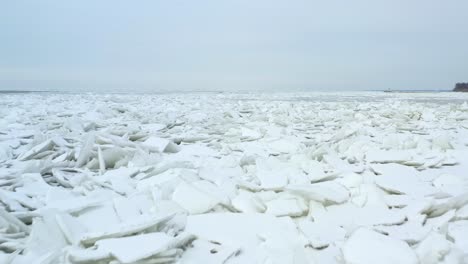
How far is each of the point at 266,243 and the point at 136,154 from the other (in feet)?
5.77

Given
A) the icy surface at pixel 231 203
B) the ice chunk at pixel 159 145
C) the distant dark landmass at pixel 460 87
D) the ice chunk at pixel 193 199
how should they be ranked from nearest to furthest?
1. the icy surface at pixel 231 203
2. the ice chunk at pixel 193 199
3. the ice chunk at pixel 159 145
4. the distant dark landmass at pixel 460 87

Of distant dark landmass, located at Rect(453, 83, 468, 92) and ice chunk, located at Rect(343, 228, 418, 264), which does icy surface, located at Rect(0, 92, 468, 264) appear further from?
distant dark landmass, located at Rect(453, 83, 468, 92)

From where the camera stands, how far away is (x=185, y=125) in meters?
5.43

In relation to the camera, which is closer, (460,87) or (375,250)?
(375,250)

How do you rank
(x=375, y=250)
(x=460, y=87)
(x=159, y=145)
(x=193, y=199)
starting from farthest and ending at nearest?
(x=460, y=87) < (x=159, y=145) < (x=193, y=199) < (x=375, y=250)

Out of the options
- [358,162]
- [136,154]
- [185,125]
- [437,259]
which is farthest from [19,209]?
[185,125]

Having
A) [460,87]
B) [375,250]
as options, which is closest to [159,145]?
[375,250]

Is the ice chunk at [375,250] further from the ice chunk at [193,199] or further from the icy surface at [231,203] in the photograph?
the ice chunk at [193,199]

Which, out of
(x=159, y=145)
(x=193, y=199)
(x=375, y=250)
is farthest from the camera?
(x=159, y=145)

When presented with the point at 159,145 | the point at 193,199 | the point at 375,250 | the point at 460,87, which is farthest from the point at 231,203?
the point at 460,87

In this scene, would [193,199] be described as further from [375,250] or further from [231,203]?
[375,250]

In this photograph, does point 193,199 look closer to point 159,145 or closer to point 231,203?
point 231,203

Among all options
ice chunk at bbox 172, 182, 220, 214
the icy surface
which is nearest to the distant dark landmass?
the icy surface

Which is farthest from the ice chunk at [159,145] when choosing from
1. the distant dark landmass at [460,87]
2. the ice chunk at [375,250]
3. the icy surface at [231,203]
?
the distant dark landmass at [460,87]
